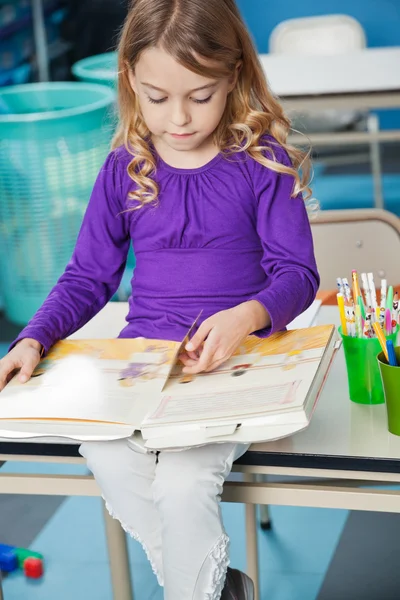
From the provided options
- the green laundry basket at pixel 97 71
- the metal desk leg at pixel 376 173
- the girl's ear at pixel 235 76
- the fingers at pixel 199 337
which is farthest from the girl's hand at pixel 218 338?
the metal desk leg at pixel 376 173

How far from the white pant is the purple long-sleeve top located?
0.31m

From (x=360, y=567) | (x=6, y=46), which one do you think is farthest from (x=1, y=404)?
(x=6, y=46)

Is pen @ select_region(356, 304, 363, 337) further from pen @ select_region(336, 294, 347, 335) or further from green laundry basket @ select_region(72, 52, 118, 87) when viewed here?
green laundry basket @ select_region(72, 52, 118, 87)

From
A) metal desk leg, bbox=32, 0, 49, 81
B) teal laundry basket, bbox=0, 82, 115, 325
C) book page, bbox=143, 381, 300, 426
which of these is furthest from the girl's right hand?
metal desk leg, bbox=32, 0, 49, 81

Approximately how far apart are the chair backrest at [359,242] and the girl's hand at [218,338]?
0.70 meters

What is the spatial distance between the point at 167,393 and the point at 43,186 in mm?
1957

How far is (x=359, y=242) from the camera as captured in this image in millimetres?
1829

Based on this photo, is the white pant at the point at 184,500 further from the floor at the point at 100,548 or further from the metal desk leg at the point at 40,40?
the metal desk leg at the point at 40,40

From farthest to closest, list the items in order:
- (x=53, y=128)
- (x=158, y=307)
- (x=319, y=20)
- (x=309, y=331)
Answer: (x=319, y=20)
(x=53, y=128)
(x=158, y=307)
(x=309, y=331)

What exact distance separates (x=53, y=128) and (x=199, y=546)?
2.00m

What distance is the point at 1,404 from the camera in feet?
3.48

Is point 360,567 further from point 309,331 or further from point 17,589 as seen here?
point 309,331

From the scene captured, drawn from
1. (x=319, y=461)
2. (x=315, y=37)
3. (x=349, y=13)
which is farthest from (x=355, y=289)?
(x=349, y=13)

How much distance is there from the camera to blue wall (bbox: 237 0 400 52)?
16.3 ft
